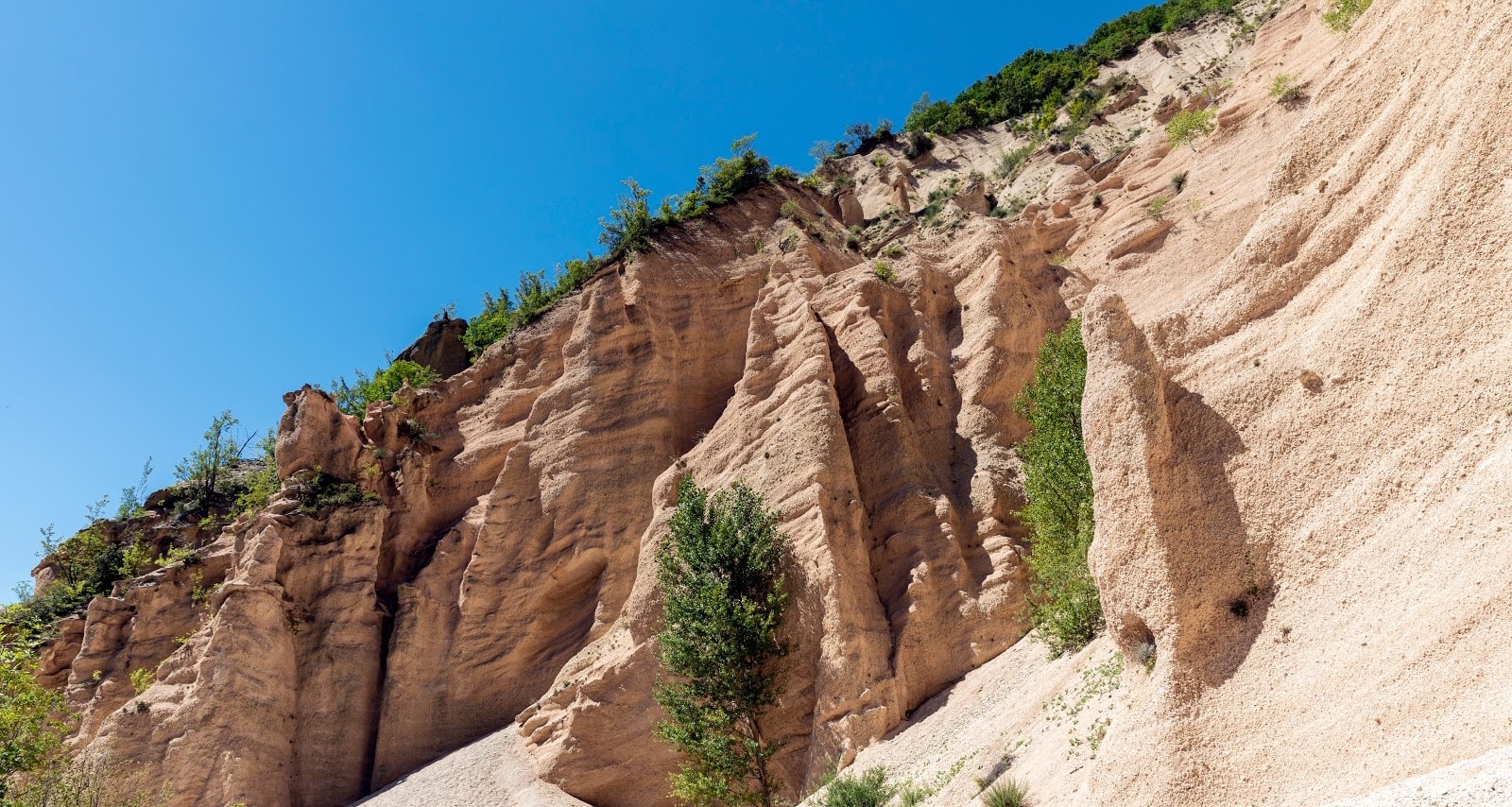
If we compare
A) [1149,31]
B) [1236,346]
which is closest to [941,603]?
[1236,346]

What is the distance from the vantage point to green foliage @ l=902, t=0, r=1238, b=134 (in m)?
59.7

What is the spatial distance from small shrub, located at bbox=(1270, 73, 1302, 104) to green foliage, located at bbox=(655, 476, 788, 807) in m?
17.3

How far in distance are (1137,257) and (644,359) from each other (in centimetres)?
1519

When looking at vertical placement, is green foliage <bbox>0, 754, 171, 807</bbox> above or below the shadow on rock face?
above

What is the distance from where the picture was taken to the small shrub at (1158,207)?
28.2 m

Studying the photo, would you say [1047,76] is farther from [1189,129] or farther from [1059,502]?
[1059,502]

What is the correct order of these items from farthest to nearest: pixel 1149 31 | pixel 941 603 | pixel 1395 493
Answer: pixel 1149 31 → pixel 941 603 → pixel 1395 493

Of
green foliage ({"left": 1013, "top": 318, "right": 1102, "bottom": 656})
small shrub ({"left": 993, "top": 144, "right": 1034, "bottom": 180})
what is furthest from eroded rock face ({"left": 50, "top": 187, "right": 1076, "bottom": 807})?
small shrub ({"left": 993, "top": 144, "right": 1034, "bottom": 180})

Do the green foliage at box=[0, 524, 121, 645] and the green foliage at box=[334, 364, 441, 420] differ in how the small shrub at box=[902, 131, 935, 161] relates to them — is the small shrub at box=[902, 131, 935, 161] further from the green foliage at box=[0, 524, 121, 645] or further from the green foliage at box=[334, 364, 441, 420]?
the green foliage at box=[0, 524, 121, 645]

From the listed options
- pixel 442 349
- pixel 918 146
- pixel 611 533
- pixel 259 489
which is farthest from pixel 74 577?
pixel 918 146

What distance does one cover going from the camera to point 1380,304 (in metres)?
11.4

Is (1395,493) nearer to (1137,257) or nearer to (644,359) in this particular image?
(1137,257)

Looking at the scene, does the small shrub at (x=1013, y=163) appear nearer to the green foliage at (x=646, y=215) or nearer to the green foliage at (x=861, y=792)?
the green foliage at (x=646, y=215)

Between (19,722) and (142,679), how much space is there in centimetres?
961
